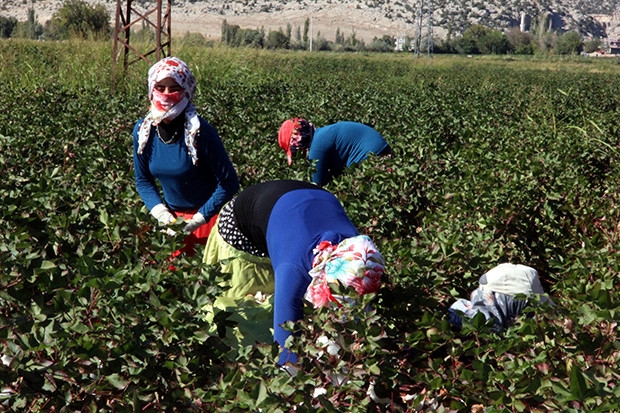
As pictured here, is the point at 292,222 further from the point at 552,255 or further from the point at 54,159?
the point at 54,159

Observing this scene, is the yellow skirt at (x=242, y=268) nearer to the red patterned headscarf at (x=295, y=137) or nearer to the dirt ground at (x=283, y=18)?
the red patterned headscarf at (x=295, y=137)

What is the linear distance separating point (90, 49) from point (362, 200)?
31.9 feet

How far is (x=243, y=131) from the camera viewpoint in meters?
6.31

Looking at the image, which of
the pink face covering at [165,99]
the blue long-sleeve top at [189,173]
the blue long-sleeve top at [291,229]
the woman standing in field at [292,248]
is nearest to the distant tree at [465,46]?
the blue long-sleeve top at [189,173]

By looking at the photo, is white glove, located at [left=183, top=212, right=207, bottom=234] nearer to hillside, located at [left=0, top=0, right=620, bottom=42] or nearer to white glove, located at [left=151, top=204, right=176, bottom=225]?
white glove, located at [left=151, top=204, right=176, bottom=225]

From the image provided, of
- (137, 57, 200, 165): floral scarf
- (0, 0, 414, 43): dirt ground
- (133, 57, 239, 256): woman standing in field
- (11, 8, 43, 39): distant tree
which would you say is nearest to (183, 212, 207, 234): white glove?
(133, 57, 239, 256): woman standing in field

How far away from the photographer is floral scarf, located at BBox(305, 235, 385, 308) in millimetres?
2318

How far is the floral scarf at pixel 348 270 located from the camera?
2.32m

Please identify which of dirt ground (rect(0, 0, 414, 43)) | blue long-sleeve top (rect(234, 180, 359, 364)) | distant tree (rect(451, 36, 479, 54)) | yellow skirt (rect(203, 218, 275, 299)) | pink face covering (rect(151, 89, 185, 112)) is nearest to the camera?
blue long-sleeve top (rect(234, 180, 359, 364))

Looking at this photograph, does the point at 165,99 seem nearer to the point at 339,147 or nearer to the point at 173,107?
the point at 173,107

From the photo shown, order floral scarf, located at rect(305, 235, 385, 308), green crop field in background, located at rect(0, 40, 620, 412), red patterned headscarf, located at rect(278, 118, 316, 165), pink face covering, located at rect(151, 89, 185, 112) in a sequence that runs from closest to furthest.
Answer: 1. green crop field in background, located at rect(0, 40, 620, 412)
2. floral scarf, located at rect(305, 235, 385, 308)
3. pink face covering, located at rect(151, 89, 185, 112)
4. red patterned headscarf, located at rect(278, 118, 316, 165)

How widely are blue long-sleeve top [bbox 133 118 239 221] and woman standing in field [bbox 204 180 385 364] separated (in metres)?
0.27

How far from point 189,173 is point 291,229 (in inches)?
48.9

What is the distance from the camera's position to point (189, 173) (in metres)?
3.80
